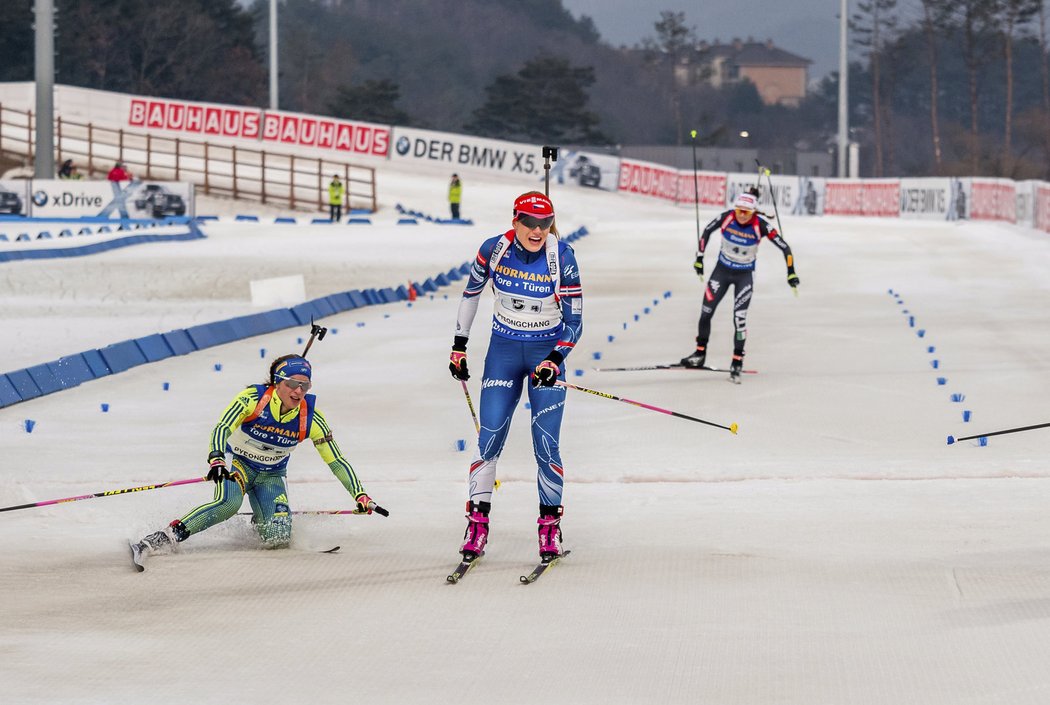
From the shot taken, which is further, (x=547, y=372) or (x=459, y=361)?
(x=459, y=361)

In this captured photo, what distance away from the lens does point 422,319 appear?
869 inches

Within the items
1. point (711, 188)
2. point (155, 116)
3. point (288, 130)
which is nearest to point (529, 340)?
point (711, 188)

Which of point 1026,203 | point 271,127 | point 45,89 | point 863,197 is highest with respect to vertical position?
point 271,127

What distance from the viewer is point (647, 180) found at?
203 feet

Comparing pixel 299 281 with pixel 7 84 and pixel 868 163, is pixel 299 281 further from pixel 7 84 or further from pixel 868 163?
pixel 868 163

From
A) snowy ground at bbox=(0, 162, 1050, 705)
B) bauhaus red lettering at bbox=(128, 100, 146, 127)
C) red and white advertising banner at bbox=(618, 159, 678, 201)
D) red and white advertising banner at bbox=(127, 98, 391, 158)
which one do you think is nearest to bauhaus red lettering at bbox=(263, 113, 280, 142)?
red and white advertising banner at bbox=(127, 98, 391, 158)

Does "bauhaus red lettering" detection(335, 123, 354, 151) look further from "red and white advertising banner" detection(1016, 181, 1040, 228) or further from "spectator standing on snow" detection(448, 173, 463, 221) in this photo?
"red and white advertising banner" detection(1016, 181, 1040, 228)

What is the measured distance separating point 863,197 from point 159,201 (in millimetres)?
25159

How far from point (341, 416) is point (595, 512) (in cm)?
441

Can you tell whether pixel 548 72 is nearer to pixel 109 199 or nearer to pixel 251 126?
pixel 251 126

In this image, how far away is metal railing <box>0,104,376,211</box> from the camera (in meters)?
52.4

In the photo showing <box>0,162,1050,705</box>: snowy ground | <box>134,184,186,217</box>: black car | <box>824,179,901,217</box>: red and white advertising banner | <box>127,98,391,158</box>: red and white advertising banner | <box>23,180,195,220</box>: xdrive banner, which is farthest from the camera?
<box>127,98,391,158</box>: red and white advertising banner

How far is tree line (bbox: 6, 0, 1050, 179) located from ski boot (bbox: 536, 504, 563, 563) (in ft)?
220

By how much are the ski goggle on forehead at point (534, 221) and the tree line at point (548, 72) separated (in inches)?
2626
